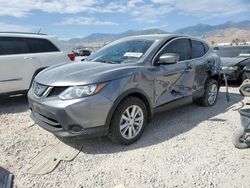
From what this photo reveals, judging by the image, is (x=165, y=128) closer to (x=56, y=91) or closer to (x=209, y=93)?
(x=209, y=93)

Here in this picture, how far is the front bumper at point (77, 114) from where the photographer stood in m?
3.51

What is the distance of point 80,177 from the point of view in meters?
3.26

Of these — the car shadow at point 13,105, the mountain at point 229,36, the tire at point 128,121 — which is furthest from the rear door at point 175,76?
the mountain at point 229,36

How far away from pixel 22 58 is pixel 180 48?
3580 mm

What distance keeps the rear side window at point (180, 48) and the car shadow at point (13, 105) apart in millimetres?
3406

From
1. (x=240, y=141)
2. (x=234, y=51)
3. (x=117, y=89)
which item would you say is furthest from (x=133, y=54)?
(x=234, y=51)

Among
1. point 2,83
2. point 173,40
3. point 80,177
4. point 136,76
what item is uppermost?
point 173,40

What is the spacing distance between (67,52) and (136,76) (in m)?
3.53

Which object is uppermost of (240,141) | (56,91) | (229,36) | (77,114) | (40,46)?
(229,36)

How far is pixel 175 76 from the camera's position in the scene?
16.0ft

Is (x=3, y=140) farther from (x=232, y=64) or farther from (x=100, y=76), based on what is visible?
(x=232, y=64)

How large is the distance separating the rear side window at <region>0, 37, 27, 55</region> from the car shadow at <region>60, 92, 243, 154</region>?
304cm

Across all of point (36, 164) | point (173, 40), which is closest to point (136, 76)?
point (173, 40)

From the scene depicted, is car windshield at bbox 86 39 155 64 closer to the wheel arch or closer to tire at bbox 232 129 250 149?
the wheel arch
